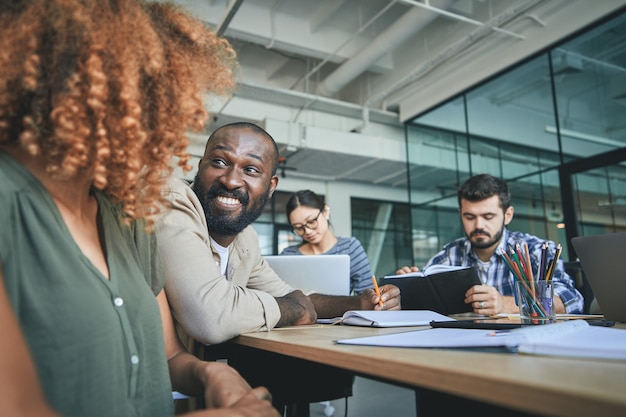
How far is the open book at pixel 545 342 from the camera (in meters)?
0.56

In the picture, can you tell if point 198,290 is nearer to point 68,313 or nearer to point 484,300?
point 68,313

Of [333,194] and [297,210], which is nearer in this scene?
[297,210]

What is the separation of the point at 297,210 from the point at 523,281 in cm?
217

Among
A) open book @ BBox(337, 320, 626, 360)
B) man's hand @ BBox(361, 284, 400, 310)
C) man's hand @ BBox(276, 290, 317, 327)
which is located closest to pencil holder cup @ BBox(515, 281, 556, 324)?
open book @ BBox(337, 320, 626, 360)

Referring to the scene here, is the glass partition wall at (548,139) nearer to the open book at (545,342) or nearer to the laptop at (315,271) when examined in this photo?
the laptop at (315,271)

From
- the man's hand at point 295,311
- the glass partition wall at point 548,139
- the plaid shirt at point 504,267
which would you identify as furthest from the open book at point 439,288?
the glass partition wall at point 548,139

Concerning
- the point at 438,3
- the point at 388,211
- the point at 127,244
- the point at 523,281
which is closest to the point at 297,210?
the point at 523,281

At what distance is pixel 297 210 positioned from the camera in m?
3.26

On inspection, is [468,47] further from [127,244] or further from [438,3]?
[127,244]

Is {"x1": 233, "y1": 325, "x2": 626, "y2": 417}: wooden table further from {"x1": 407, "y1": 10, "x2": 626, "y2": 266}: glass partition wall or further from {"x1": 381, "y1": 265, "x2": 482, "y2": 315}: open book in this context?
{"x1": 407, "y1": 10, "x2": 626, "y2": 266}: glass partition wall

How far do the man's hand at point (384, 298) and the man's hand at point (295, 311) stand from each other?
246 millimetres

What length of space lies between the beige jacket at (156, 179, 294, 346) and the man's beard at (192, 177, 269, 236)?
0.24 m

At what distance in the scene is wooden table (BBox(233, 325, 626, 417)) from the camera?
0.39 meters

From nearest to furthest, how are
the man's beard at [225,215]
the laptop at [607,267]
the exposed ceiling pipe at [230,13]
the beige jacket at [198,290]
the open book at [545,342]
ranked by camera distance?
1. the open book at [545,342]
2. the beige jacket at [198,290]
3. the laptop at [607,267]
4. the man's beard at [225,215]
5. the exposed ceiling pipe at [230,13]
